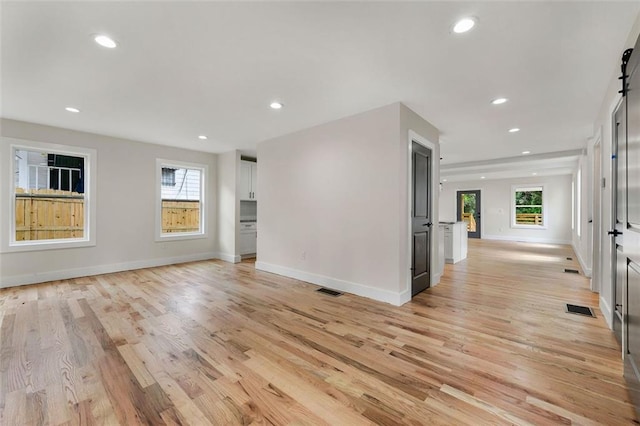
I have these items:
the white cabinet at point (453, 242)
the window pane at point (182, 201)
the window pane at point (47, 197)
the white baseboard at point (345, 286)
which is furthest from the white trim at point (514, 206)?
the window pane at point (47, 197)

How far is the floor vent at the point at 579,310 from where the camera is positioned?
3046 millimetres

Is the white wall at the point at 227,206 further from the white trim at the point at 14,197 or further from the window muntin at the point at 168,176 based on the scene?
the white trim at the point at 14,197

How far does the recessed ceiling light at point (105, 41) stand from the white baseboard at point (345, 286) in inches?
137

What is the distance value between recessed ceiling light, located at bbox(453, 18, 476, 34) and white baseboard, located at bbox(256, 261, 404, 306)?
266cm

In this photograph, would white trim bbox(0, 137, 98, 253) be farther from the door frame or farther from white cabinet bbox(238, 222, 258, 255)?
the door frame

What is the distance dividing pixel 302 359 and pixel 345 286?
5.91ft

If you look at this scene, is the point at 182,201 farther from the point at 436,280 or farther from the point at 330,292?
the point at 436,280

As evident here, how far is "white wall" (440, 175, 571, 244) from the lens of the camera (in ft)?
30.5

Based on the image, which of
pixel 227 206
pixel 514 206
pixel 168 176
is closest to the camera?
pixel 168 176

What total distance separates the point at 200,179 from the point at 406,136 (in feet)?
16.0

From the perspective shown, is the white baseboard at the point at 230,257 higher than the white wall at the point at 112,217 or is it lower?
lower

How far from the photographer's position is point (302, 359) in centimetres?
212

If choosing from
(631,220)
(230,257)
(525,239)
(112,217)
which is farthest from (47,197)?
(525,239)

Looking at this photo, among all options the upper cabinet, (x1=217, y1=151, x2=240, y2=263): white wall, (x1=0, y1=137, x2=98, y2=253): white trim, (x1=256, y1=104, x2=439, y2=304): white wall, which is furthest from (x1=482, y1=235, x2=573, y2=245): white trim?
(x1=0, y1=137, x2=98, y2=253): white trim
